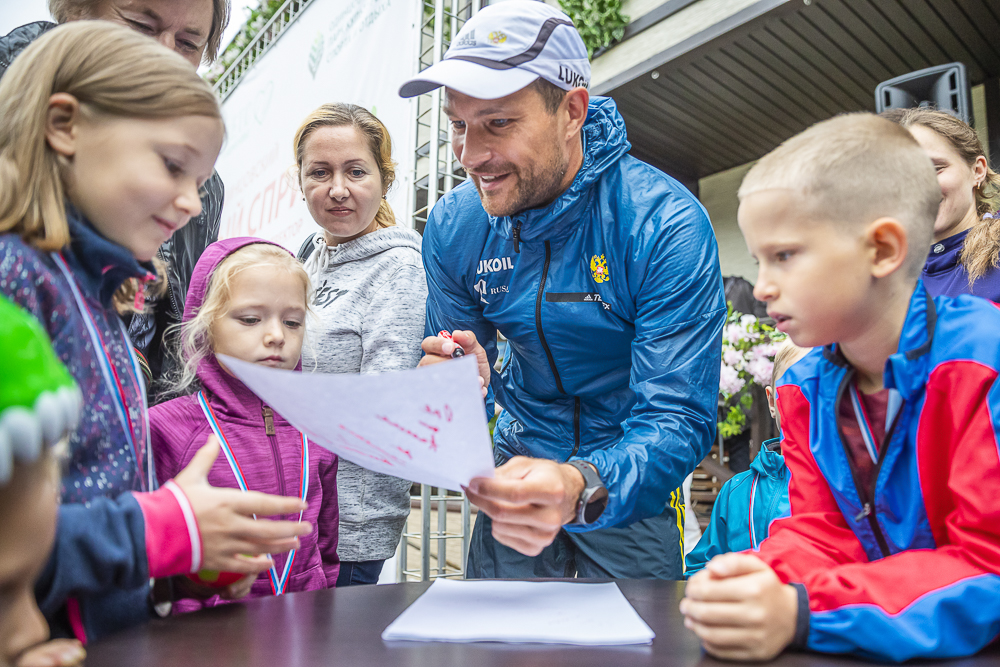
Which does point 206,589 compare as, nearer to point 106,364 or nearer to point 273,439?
point 106,364

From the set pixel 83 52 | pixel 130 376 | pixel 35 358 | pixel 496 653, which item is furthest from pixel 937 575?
pixel 83 52

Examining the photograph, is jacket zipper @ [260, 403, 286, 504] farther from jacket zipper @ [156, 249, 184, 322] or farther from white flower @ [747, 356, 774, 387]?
white flower @ [747, 356, 774, 387]

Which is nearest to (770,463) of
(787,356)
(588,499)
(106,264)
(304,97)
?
(787,356)

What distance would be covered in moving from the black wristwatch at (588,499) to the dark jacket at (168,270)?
92 cm

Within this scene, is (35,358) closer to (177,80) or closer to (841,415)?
(177,80)

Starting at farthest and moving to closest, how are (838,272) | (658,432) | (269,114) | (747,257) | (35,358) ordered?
(747,257), (269,114), (658,432), (838,272), (35,358)

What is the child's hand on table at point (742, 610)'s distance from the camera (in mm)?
641

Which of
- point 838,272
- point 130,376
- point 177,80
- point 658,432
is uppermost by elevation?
point 177,80

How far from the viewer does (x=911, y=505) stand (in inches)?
31.0

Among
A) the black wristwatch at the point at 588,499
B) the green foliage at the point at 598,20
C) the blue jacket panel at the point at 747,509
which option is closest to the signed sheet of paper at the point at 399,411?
the black wristwatch at the point at 588,499

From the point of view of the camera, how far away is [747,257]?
6078mm

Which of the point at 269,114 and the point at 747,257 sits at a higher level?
the point at 269,114

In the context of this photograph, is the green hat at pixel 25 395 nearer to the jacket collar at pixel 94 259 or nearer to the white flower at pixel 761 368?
the jacket collar at pixel 94 259

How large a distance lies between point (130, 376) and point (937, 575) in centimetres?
91
